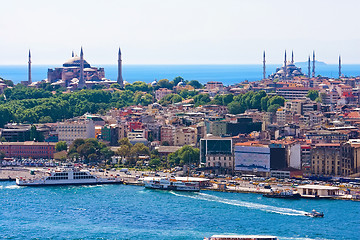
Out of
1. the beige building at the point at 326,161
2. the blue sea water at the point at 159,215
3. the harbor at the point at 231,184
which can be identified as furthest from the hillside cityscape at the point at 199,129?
the blue sea water at the point at 159,215

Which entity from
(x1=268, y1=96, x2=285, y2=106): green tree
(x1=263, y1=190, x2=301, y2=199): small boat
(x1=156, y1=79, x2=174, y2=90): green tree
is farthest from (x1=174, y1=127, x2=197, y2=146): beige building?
(x1=156, y1=79, x2=174, y2=90): green tree

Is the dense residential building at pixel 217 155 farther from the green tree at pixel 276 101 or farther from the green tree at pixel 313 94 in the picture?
the green tree at pixel 313 94

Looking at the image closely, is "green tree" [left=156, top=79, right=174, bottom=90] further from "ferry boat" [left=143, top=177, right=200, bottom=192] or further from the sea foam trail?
the sea foam trail

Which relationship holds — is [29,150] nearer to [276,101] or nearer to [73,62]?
[276,101]

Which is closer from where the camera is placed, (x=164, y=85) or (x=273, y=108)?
(x=273, y=108)

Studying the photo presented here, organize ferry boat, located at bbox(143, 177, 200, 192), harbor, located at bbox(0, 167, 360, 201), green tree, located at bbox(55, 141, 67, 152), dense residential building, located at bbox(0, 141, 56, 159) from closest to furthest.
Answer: harbor, located at bbox(0, 167, 360, 201) → ferry boat, located at bbox(143, 177, 200, 192) → dense residential building, located at bbox(0, 141, 56, 159) → green tree, located at bbox(55, 141, 67, 152)

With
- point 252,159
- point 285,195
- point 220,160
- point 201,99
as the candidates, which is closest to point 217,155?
point 220,160

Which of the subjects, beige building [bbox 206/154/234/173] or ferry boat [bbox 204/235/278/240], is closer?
ferry boat [bbox 204/235/278/240]
